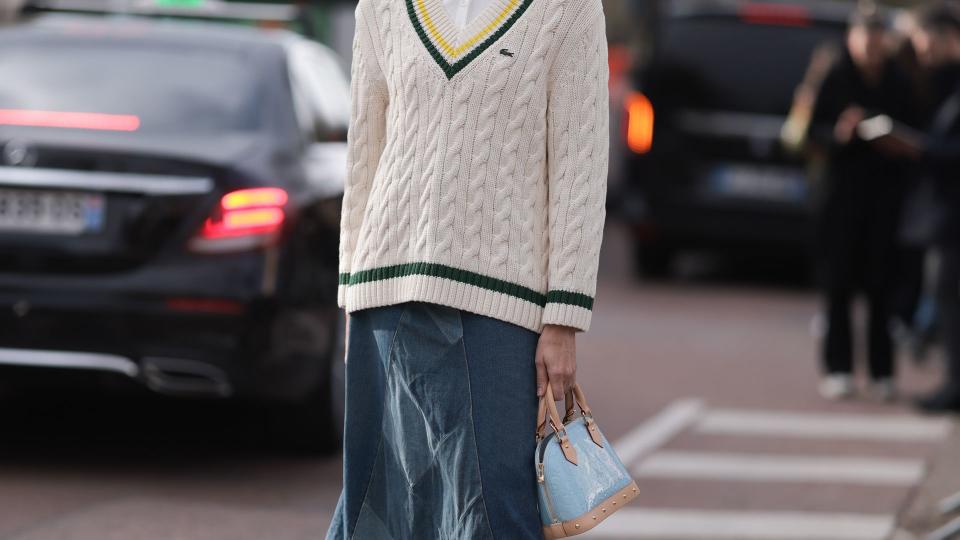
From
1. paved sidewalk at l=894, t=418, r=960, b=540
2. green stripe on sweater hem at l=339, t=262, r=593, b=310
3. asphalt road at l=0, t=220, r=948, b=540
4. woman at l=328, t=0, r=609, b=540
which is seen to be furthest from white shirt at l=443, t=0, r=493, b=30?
paved sidewalk at l=894, t=418, r=960, b=540

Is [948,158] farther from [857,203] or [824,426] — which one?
[824,426]

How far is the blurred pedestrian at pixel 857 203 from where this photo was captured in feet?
30.3

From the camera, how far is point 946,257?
29.1 ft

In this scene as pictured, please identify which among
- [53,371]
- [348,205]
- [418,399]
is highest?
[348,205]

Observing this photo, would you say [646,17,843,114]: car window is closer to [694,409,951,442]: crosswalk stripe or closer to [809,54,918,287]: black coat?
[809,54,918,287]: black coat

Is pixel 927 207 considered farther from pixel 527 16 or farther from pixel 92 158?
pixel 527 16

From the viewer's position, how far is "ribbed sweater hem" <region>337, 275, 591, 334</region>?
3.30m

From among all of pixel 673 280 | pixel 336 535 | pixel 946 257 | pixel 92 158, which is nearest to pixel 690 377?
pixel 946 257

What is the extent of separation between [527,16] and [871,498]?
3.87 meters

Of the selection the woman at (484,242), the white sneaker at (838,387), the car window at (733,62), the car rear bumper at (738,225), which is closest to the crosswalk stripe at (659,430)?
the white sneaker at (838,387)

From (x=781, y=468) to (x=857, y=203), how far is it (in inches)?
89.4

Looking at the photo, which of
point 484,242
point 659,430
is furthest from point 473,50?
point 659,430

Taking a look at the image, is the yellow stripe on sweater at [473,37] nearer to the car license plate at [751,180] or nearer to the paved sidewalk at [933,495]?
the paved sidewalk at [933,495]

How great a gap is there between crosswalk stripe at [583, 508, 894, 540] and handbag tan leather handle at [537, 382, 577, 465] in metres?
2.62
